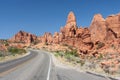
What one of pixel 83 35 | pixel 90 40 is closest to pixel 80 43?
pixel 83 35

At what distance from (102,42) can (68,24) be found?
2119 inches

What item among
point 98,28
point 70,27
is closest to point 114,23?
point 98,28

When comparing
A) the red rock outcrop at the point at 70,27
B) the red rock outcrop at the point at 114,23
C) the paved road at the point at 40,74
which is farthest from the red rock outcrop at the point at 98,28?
the paved road at the point at 40,74

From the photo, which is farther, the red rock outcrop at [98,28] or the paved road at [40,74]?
the red rock outcrop at [98,28]

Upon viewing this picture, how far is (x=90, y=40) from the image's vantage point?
328 feet

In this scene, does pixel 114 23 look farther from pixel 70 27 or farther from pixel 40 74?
pixel 40 74

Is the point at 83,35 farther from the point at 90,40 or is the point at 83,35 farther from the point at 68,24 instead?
the point at 68,24

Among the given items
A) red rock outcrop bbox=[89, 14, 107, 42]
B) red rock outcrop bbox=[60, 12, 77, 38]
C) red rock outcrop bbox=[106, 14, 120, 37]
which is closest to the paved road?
red rock outcrop bbox=[106, 14, 120, 37]

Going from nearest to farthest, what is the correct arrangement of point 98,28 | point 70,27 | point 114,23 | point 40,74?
1. point 40,74
2. point 114,23
3. point 98,28
4. point 70,27

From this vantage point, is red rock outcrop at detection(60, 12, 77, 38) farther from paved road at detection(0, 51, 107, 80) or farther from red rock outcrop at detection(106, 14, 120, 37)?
paved road at detection(0, 51, 107, 80)

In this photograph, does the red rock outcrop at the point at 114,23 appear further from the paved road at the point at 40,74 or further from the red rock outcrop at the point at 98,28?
the paved road at the point at 40,74

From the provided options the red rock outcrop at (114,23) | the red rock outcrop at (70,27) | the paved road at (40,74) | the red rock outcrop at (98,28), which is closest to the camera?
the paved road at (40,74)

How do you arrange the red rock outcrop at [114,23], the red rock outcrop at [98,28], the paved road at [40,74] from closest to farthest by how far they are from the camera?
the paved road at [40,74], the red rock outcrop at [114,23], the red rock outcrop at [98,28]

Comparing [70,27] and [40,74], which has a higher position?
[70,27]
